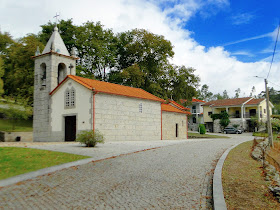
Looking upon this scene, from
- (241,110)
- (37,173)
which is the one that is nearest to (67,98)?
(37,173)

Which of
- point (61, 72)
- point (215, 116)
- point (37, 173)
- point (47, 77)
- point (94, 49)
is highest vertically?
point (94, 49)

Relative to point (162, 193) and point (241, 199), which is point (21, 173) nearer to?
point (162, 193)

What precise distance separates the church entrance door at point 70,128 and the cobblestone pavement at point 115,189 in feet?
46.3

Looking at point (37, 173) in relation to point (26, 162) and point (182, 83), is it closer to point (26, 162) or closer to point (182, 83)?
point (26, 162)

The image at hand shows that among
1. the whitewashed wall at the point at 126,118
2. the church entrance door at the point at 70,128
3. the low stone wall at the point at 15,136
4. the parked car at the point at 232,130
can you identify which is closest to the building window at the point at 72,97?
the church entrance door at the point at 70,128

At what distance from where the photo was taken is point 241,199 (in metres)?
5.91

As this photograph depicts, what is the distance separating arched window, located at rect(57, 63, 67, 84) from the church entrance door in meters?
5.00

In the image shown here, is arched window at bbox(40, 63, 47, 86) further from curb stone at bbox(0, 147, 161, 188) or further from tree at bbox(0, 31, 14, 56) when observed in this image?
tree at bbox(0, 31, 14, 56)

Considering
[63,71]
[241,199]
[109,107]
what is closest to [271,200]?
[241,199]

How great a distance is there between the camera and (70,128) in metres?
23.1

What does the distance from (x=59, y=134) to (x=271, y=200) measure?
2010cm

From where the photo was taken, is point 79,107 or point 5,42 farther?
point 5,42

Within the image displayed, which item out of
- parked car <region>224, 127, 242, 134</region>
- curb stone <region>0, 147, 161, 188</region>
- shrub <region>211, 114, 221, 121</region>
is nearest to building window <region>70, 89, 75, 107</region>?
curb stone <region>0, 147, 161, 188</region>

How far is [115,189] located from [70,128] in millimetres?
17432
